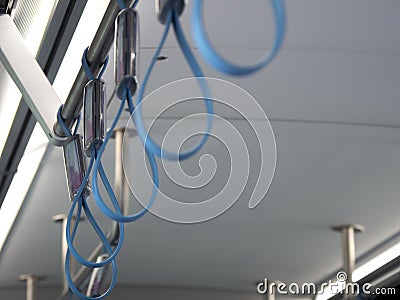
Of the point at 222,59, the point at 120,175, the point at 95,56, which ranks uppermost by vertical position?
the point at 120,175

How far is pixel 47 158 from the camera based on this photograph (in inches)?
94.2

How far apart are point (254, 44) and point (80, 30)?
1.20ft

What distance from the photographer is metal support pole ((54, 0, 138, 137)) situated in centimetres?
63

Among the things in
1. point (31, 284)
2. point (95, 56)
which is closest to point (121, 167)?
point (31, 284)

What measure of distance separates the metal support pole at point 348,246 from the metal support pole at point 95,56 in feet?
A: 7.55

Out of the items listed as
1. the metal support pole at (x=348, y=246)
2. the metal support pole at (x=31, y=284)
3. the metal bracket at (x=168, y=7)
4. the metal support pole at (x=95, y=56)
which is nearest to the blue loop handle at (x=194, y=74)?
the metal bracket at (x=168, y=7)

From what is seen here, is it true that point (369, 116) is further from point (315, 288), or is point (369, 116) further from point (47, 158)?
point (315, 288)

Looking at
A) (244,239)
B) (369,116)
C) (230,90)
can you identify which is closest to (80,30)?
(230,90)

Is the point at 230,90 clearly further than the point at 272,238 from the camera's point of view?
No

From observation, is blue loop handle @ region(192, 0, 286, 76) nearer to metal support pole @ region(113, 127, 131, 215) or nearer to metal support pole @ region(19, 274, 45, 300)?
metal support pole @ region(113, 127, 131, 215)

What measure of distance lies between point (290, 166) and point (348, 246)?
28.5 inches

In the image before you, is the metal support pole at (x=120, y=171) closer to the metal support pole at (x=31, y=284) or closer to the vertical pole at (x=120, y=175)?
the vertical pole at (x=120, y=175)

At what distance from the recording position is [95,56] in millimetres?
679

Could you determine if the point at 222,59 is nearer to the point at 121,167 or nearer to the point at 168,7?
the point at 168,7
